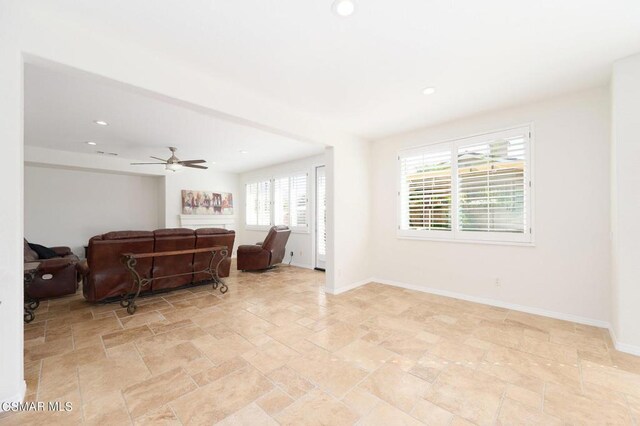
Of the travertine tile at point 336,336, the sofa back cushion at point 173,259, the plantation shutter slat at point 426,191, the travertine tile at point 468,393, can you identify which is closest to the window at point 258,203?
the sofa back cushion at point 173,259

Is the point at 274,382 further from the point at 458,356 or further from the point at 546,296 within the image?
the point at 546,296

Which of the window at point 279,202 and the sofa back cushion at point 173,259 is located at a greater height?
the window at point 279,202

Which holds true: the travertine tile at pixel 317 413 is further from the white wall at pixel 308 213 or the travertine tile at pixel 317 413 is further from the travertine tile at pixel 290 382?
the white wall at pixel 308 213

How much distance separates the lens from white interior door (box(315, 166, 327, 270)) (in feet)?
19.8

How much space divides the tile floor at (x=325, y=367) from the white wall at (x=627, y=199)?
336 millimetres

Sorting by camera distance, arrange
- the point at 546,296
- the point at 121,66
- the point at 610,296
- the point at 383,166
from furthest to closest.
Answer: the point at 383,166 < the point at 546,296 < the point at 610,296 < the point at 121,66

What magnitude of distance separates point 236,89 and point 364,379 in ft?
10.1

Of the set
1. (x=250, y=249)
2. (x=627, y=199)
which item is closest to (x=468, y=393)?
(x=627, y=199)

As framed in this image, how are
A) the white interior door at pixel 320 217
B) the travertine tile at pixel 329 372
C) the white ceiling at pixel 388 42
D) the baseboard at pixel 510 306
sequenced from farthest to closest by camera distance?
1. the white interior door at pixel 320 217
2. the baseboard at pixel 510 306
3. the travertine tile at pixel 329 372
4. the white ceiling at pixel 388 42

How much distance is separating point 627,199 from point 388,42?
2.60m

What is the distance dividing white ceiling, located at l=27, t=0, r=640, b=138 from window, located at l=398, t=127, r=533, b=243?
0.71 meters

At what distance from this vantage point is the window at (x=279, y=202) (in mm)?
6473

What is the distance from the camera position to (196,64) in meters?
2.45

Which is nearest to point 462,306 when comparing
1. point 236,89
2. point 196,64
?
point 236,89
